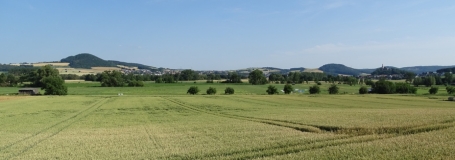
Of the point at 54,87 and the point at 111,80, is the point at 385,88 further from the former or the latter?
the point at 111,80

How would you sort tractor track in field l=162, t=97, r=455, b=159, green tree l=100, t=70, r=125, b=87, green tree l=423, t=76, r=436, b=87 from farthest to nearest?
green tree l=423, t=76, r=436, b=87 < green tree l=100, t=70, r=125, b=87 < tractor track in field l=162, t=97, r=455, b=159

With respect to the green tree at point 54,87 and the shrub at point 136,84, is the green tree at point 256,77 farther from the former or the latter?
the green tree at point 54,87

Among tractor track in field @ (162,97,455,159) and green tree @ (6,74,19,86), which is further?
green tree @ (6,74,19,86)

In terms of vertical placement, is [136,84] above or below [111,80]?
below

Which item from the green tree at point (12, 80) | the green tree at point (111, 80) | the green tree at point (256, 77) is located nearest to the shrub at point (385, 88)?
the green tree at point (256, 77)

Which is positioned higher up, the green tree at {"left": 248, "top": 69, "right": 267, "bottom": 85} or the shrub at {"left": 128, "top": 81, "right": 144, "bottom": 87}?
the green tree at {"left": 248, "top": 69, "right": 267, "bottom": 85}

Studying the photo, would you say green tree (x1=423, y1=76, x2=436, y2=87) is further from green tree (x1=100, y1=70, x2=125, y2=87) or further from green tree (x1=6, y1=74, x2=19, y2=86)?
green tree (x1=6, y1=74, x2=19, y2=86)

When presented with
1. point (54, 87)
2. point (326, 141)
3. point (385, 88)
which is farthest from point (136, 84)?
point (326, 141)

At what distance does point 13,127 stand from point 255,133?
18865 millimetres

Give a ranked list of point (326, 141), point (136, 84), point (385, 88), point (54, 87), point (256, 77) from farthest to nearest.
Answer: point (256, 77) < point (136, 84) < point (385, 88) < point (54, 87) < point (326, 141)

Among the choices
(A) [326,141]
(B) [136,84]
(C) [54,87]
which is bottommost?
(B) [136,84]

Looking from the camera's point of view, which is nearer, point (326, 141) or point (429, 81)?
point (326, 141)

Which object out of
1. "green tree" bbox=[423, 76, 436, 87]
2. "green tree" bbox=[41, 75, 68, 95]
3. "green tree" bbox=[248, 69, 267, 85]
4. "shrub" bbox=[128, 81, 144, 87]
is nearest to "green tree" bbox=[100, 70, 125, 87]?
"shrub" bbox=[128, 81, 144, 87]

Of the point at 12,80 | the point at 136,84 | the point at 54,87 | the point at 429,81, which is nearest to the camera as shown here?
the point at 54,87
